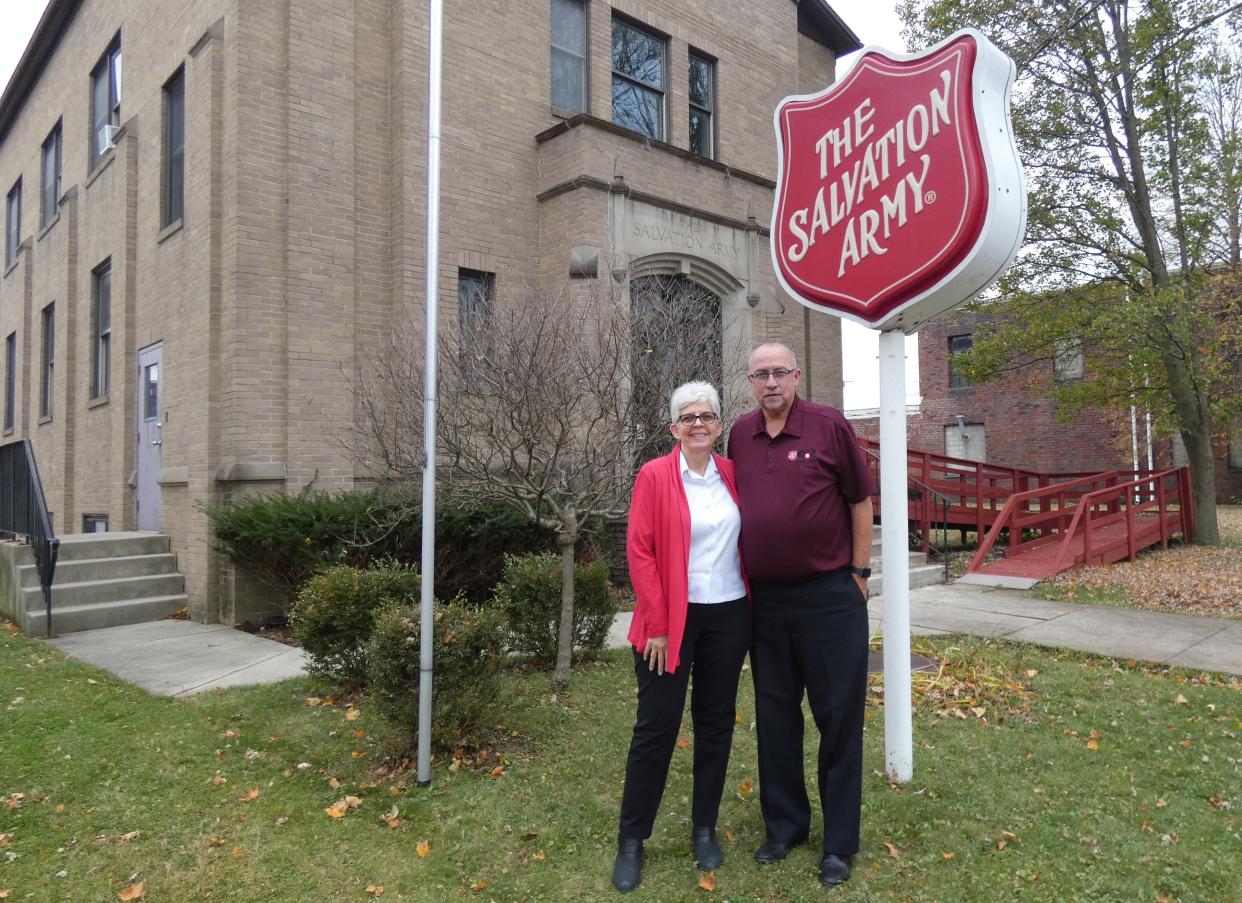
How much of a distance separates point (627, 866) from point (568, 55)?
10.6 meters

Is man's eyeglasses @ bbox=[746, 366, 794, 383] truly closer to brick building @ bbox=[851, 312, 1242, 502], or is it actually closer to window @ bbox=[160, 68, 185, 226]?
window @ bbox=[160, 68, 185, 226]

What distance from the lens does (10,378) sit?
17.9 metres

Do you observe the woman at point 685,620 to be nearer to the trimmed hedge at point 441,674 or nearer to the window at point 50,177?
the trimmed hedge at point 441,674

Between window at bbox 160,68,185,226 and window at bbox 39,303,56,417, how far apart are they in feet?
21.6

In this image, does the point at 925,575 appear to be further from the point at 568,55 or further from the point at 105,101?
the point at 105,101

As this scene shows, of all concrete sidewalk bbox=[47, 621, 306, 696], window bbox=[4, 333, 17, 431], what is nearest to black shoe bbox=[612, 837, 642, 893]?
concrete sidewalk bbox=[47, 621, 306, 696]

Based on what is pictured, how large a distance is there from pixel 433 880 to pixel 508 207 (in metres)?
8.47

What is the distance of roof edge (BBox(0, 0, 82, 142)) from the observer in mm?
13984

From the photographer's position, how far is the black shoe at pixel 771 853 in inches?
129

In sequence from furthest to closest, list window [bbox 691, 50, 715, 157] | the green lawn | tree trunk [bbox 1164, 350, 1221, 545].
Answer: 1. tree trunk [bbox 1164, 350, 1221, 545]
2. window [bbox 691, 50, 715, 157]
3. the green lawn

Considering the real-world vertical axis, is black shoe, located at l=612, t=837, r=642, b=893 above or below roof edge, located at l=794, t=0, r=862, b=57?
below

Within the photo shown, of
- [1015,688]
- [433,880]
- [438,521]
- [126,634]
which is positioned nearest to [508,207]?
[438,521]

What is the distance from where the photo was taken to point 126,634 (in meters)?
7.89

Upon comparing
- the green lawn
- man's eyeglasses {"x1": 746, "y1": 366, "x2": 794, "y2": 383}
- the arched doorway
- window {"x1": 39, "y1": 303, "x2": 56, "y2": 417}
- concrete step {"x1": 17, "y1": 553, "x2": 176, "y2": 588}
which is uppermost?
window {"x1": 39, "y1": 303, "x2": 56, "y2": 417}
